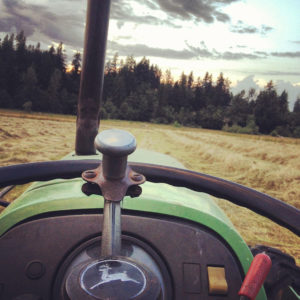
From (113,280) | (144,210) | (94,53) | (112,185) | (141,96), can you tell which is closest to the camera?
(113,280)

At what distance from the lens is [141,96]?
8319 cm

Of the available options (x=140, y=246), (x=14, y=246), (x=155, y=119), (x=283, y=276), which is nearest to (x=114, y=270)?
(x=140, y=246)

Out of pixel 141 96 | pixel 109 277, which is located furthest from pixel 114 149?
pixel 141 96

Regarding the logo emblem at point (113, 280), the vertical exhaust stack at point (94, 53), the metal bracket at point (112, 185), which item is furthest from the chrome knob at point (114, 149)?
the vertical exhaust stack at point (94, 53)

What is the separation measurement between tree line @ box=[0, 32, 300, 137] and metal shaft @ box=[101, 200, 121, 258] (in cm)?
5479

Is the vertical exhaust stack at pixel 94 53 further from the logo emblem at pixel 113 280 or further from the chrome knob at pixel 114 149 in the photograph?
the logo emblem at pixel 113 280

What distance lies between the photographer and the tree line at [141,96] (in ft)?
203

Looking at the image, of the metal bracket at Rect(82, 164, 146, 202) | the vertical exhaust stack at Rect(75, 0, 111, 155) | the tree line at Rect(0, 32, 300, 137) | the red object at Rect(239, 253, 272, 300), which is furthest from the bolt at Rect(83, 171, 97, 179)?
the tree line at Rect(0, 32, 300, 137)

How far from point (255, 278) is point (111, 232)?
0.98ft

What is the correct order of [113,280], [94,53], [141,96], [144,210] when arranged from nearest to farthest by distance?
[113,280]
[144,210]
[94,53]
[141,96]

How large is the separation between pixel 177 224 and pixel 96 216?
0.25 meters

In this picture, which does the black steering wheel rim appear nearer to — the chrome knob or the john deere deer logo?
the chrome knob

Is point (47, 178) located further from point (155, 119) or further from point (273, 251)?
point (155, 119)

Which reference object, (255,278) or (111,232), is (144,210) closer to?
(111,232)
